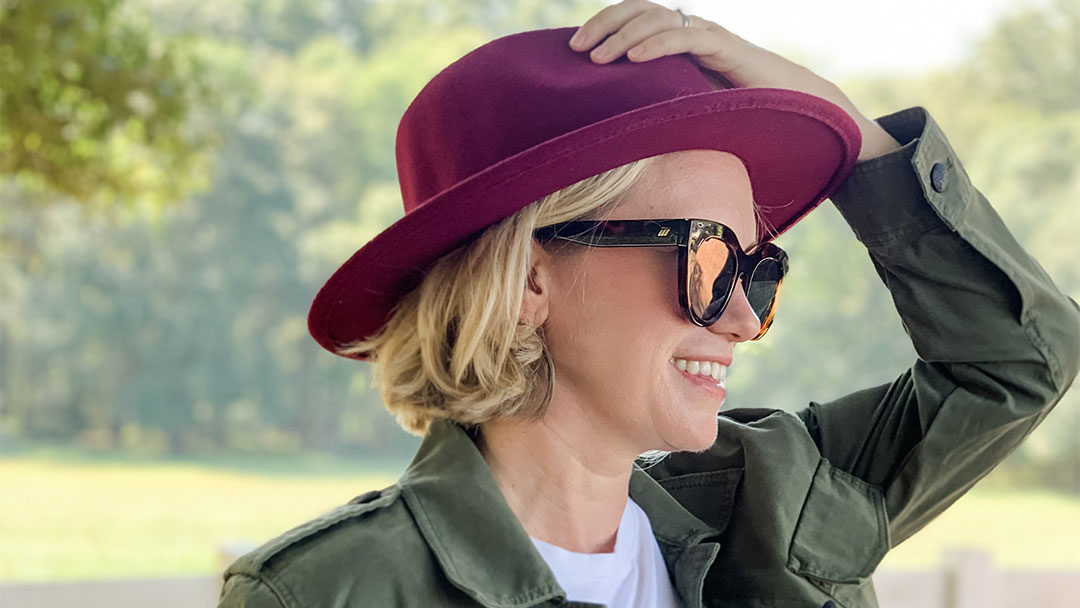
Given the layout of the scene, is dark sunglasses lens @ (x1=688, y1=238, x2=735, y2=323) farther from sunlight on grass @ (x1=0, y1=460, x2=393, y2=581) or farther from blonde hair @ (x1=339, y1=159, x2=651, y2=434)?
sunlight on grass @ (x1=0, y1=460, x2=393, y2=581)

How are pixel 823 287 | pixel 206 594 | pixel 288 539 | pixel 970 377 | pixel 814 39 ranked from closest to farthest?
1. pixel 288 539
2. pixel 970 377
3. pixel 206 594
4. pixel 823 287
5. pixel 814 39

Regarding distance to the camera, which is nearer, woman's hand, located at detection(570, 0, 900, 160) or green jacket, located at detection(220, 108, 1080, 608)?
woman's hand, located at detection(570, 0, 900, 160)

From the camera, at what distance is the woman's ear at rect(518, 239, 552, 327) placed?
144 cm

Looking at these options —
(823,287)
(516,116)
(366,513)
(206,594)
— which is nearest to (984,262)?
(516,116)

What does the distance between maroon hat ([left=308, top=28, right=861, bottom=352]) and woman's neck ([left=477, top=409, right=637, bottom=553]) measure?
0.26 meters

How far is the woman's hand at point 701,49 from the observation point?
1351 mm

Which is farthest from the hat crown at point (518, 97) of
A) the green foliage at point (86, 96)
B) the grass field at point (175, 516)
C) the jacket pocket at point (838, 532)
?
the grass field at point (175, 516)

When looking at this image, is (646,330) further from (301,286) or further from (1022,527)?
(301,286)

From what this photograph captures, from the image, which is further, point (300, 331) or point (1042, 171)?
point (300, 331)

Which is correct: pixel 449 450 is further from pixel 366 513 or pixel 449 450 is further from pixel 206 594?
pixel 206 594

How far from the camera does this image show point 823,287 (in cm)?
1273

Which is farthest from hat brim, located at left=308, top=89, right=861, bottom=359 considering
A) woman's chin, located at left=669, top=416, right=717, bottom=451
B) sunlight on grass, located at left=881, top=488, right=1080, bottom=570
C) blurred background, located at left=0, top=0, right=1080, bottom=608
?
sunlight on grass, located at left=881, top=488, right=1080, bottom=570

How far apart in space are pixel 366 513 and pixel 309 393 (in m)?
14.8

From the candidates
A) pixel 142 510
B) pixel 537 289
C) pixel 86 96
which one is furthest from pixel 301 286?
pixel 537 289
